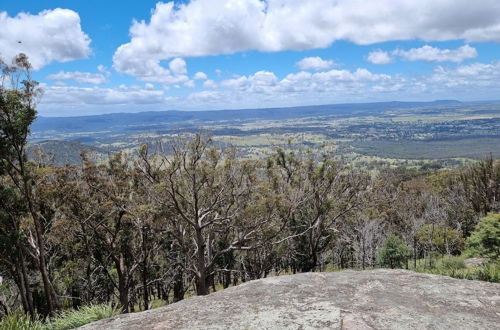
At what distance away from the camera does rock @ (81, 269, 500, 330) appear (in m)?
5.81

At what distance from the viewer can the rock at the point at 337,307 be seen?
5.81m

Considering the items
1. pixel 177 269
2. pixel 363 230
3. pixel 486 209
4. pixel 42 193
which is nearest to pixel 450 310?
pixel 42 193

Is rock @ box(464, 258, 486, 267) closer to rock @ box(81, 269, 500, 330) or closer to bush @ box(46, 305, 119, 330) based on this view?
rock @ box(81, 269, 500, 330)

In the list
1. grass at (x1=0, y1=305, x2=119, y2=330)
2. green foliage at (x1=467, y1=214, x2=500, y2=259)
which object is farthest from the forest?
grass at (x1=0, y1=305, x2=119, y2=330)

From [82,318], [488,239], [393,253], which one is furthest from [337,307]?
[393,253]

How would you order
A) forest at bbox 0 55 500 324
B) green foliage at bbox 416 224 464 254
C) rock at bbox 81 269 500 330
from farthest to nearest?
green foliage at bbox 416 224 464 254 < forest at bbox 0 55 500 324 < rock at bbox 81 269 500 330

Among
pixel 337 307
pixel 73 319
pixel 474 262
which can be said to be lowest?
pixel 474 262

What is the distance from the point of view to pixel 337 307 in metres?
6.30

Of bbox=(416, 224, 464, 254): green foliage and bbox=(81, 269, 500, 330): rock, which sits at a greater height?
bbox=(81, 269, 500, 330): rock

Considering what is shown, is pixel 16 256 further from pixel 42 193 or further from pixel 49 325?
pixel 49 325

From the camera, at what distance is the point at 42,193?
81.6 feet

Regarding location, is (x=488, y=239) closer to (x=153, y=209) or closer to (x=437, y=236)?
(x=437, y=236)

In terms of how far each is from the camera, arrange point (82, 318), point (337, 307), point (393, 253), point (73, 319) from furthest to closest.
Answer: point (393, 253) → point (73, 319) → point (82, 318) → point (337, 307)

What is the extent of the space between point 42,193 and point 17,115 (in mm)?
8129
